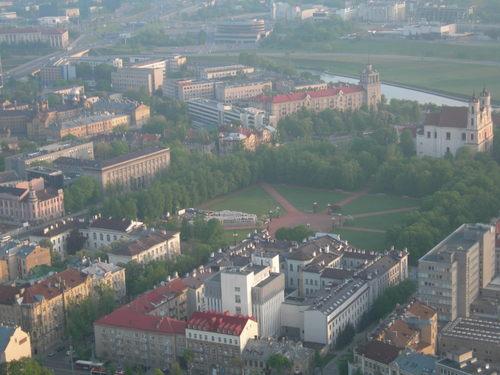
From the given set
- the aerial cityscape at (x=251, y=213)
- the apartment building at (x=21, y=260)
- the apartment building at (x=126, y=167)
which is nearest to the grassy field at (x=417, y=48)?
the aerial cityscape at (x=251, y=213)

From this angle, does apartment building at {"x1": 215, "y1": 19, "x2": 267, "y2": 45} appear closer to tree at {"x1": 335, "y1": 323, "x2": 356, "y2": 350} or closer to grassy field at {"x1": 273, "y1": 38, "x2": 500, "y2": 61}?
grassy field at {"x1": 273, "y1": 38, "x2": 500, "y2": 61}

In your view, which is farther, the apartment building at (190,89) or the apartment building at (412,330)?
the apartment building at (190,89)

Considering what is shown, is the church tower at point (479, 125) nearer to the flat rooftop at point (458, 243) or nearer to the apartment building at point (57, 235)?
the flat rooftop at point (458, 243)

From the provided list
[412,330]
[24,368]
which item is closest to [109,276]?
[24,368]

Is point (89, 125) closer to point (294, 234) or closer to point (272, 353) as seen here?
point (294, 234)

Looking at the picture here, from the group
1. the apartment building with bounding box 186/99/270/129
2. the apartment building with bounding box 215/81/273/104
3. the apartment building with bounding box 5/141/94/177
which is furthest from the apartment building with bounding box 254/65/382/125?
the apartment building with bounding box 5/141/94/177

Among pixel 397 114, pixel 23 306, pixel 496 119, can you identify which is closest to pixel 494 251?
pixel 23 306
